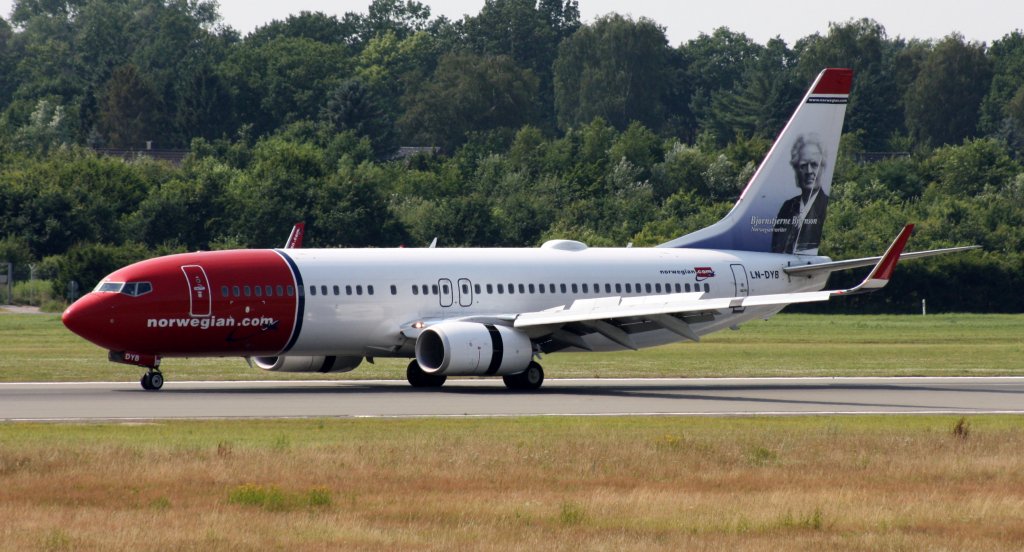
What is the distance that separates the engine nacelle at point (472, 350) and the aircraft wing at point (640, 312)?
737 mm

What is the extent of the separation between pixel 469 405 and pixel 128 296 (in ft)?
29.7

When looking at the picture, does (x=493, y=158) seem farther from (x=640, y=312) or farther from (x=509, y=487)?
(x=509, y=487)

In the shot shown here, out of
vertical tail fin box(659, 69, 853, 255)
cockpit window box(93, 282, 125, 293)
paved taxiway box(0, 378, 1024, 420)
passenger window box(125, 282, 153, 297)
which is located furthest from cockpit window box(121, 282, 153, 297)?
vertical tail fin box(659, 69, 853, 255)

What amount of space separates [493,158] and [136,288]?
329ft

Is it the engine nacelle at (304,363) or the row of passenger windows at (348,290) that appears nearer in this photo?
the row of passenger windows at (348,290)

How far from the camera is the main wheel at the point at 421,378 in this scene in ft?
145

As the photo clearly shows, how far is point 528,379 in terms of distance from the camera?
4378 centimetres

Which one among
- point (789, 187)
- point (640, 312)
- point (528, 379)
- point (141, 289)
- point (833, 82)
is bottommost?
point (528, 379)

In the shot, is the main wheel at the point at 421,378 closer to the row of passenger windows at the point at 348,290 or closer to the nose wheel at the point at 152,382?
the row of passenger windows at the point at 348,290

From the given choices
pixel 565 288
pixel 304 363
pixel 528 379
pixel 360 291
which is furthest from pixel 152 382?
pixel 565 288

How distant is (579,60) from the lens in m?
197

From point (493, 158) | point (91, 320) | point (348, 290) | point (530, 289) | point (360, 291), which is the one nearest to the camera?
point (91, 320)

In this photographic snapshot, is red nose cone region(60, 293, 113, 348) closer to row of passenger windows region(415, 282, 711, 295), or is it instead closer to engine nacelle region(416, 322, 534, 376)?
engine nacelle region(416, 322, 534, 376)

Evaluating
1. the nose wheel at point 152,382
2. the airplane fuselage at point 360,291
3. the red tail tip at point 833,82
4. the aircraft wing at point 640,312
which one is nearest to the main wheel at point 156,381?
the nose wheel at point 152,382
